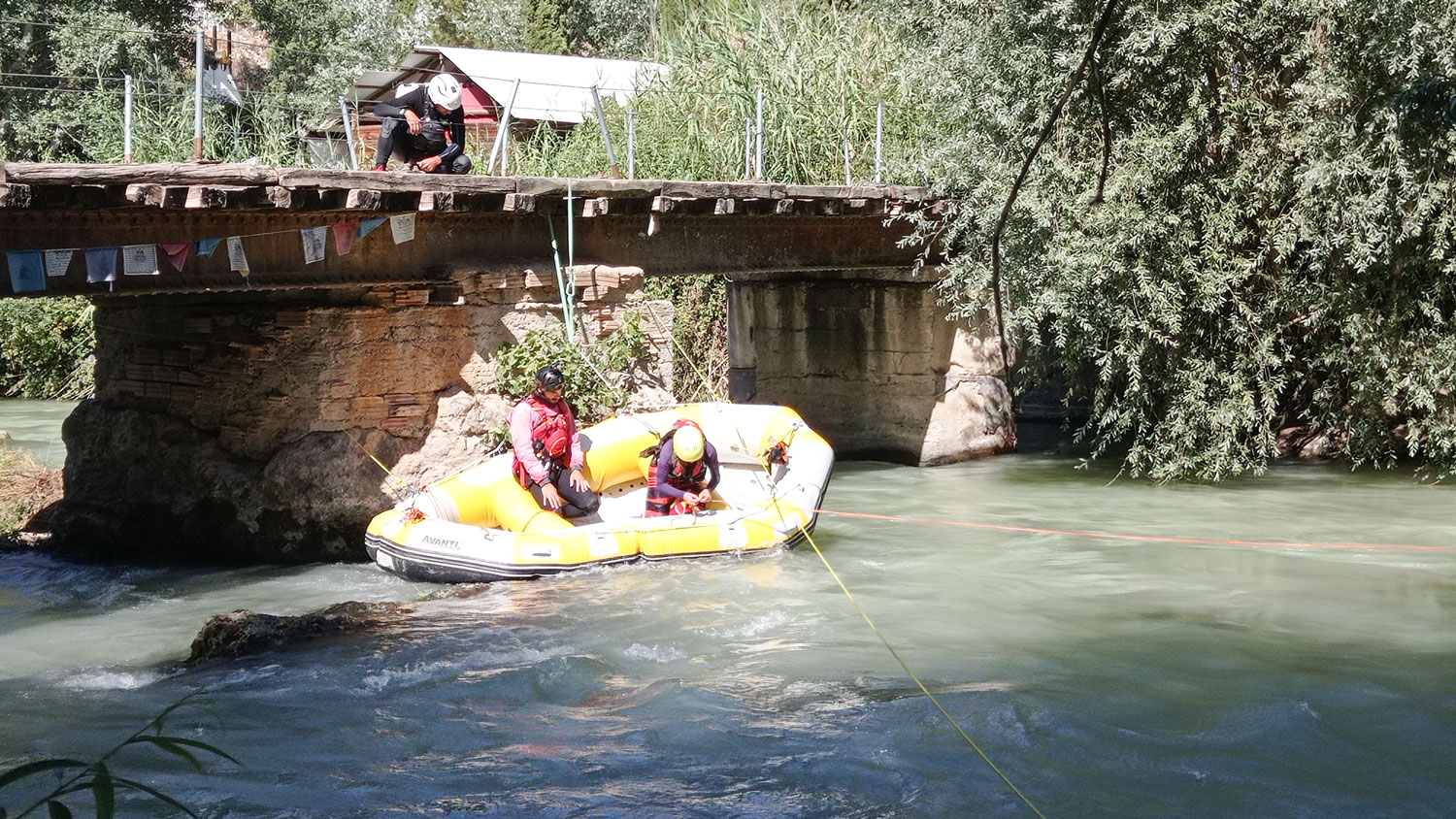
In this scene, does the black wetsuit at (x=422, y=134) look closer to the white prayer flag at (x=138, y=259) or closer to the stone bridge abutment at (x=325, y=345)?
the stone bridge abutment at (x=325, y=345)

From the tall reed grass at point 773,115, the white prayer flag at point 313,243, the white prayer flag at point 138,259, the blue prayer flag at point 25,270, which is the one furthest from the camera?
the tall reed grass at point 773,115

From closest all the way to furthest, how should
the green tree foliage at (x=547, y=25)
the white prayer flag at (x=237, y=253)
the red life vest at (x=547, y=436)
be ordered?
the white prayer flag at (x=237, y=253) < the red life vest at (x=547, y=436) < the green tree foliage at (x=547, y=25)

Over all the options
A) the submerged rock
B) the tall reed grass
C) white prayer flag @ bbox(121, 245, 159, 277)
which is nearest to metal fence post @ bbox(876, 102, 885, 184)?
the tall reed grass

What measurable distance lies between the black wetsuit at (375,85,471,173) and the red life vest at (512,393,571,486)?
2.49 meters

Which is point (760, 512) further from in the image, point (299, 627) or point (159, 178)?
point (159, 178)

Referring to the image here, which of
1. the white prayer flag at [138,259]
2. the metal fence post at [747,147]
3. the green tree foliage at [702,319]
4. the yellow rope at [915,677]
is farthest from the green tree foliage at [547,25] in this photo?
the yellow rope at [915,677]

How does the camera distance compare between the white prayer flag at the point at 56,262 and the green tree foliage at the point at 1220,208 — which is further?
the green tree foliage at the point at 1220,208

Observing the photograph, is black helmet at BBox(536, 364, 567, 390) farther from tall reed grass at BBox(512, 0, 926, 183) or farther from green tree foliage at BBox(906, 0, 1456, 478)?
tall reed grass at BBox(512, 0, 926, 183)

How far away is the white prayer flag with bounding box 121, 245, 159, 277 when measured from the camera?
369 inches

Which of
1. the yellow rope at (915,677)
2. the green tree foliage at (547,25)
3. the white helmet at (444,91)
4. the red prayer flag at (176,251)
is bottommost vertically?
the yellow rope at (915,677)

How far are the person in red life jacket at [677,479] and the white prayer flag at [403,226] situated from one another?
2631 millimetres

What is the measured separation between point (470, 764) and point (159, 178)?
4940 millimetres

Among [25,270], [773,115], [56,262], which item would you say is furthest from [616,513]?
[773,115]

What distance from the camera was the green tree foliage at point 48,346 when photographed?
23172 mm
